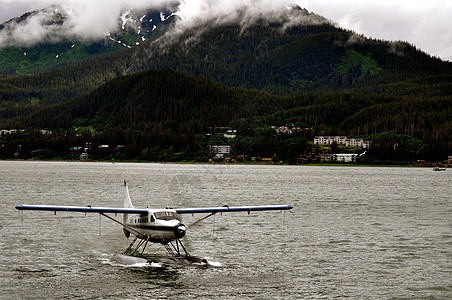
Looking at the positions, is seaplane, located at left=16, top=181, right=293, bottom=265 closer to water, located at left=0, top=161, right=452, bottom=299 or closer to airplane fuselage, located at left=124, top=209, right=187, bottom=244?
airplane fuselage, located at left=124, top=209, right=187, bottom=244

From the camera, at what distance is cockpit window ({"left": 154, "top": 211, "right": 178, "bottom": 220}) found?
2752 cm

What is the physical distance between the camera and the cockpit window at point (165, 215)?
27516mm

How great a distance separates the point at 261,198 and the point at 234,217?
2068cm

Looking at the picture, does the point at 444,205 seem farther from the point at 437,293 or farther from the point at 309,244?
the point at 437,293

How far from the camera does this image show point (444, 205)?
226ft

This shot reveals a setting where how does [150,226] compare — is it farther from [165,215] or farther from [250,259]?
[250,259]

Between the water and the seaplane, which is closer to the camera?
the water

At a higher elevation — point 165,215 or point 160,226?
point 165,215

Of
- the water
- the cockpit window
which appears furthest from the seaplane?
the water

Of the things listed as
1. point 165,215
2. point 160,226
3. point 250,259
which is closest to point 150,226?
point 160,226

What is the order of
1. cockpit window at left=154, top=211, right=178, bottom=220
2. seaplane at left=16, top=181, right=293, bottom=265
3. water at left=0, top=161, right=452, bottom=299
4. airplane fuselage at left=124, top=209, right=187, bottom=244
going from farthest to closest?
1. cockpit window at left=154, top=211, right=178, bottom=220
2. seaplane at left=16, top=181, right=293, bottom=265
3. airplane fuselage at left=124, top=209, right=187, bottom=244
4. water at left=0, top=161, right=452, bottom=299

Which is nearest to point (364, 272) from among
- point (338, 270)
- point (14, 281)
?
point (338, 270)

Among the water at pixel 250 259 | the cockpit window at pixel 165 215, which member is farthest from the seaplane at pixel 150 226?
the water at pixel 250 259

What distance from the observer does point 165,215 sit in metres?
27.6
